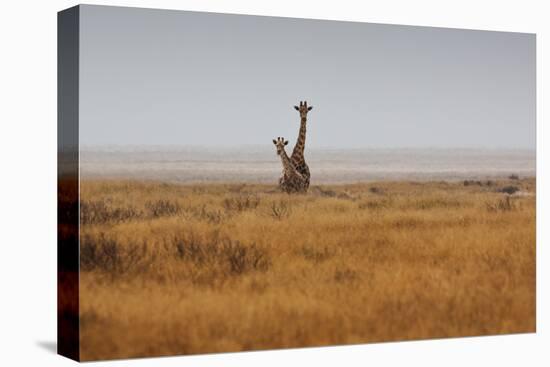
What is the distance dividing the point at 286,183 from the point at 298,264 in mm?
800

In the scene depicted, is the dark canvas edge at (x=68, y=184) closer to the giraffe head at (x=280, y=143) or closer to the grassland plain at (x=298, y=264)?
the grassland plain at (x=298, y=264)

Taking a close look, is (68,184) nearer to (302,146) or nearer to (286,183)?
(286,183)

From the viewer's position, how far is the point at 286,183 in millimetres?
13539

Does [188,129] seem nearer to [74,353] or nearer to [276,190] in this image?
[276,190]

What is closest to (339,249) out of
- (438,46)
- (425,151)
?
(425,151)

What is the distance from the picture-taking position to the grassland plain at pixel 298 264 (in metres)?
12.9

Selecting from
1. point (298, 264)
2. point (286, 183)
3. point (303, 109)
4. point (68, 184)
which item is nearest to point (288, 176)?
point (286, 183)

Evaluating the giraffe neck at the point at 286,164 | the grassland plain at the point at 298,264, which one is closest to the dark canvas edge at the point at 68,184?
the grassland plain at the point at 298,264

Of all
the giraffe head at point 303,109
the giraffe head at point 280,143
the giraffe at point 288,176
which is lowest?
the giraffe at point 288,176

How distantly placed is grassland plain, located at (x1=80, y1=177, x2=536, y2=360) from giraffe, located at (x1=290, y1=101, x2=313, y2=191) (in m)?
0.25

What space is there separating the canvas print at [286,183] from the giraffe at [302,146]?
0.06 ft

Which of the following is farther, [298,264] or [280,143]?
[280,143]

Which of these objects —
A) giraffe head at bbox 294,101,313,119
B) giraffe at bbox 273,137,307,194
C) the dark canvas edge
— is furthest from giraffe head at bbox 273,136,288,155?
the dark canvas edge

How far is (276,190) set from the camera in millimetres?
13789
